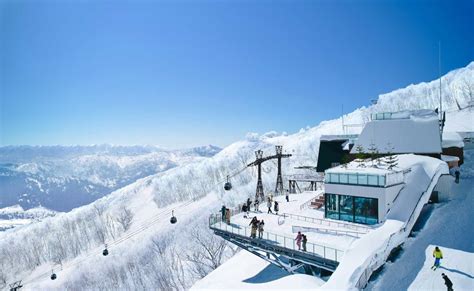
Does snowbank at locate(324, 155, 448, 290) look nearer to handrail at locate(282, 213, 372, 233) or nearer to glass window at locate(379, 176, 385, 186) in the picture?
glass window at locate(379, 176, 385, 186)

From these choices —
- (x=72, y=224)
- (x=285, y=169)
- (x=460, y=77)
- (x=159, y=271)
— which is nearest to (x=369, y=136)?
(x=159, y=271)

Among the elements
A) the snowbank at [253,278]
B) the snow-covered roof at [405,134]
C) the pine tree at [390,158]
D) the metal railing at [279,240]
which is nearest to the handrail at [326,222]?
the snowbank at [253,278]

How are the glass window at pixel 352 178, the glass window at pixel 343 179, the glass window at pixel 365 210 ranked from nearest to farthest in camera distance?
the glass window at pixel 365 210 → the glass window at pixel 352 178 → the glass window at pixel 343 179

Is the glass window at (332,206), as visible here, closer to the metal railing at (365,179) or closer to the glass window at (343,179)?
the metal railing at (365,179)

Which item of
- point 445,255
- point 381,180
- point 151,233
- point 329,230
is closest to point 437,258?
point 445,255

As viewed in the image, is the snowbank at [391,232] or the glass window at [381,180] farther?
the glass window at [381,180]

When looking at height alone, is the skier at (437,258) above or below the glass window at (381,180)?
below

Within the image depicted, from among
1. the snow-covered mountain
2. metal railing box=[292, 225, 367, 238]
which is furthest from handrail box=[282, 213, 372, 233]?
the snow-covered mountain
